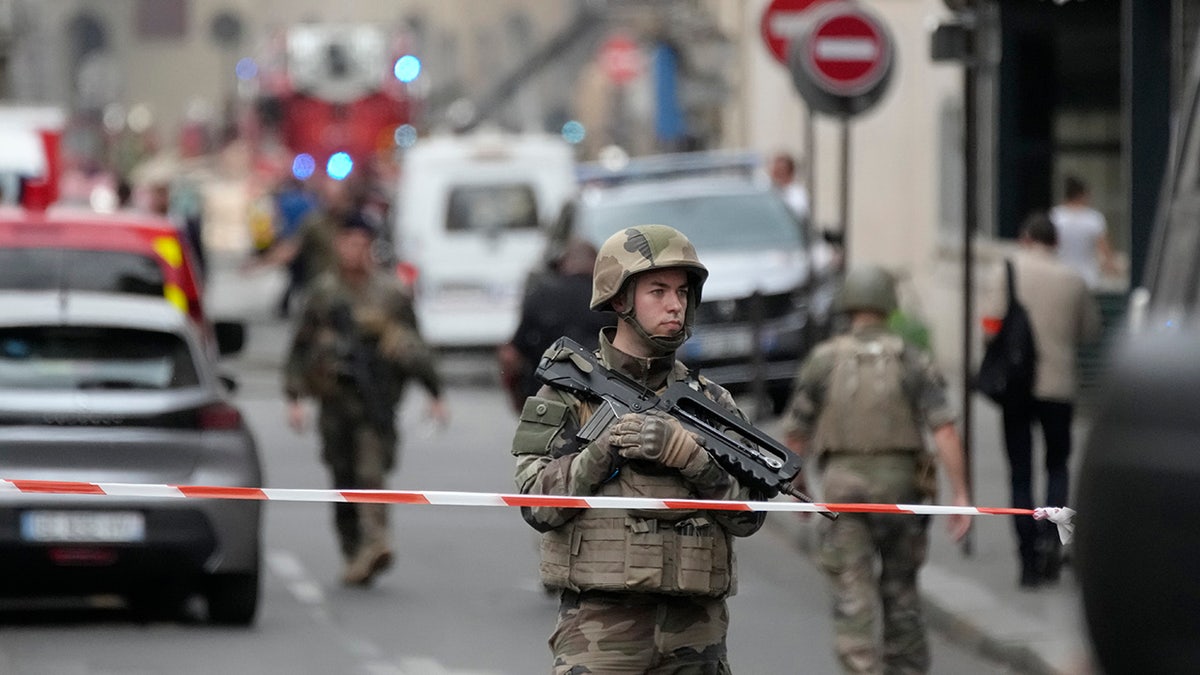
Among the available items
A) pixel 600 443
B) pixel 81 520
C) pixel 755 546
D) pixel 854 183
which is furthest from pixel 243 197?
pixel 600 443

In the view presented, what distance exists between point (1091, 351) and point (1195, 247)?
1465cm

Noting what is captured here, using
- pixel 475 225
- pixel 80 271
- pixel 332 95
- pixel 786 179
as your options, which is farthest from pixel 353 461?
pixel 332 95

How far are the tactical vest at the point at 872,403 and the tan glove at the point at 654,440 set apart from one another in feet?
11.1

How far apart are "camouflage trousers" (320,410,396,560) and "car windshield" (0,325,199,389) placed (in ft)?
6.26

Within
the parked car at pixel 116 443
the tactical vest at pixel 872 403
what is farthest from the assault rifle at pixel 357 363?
the tactical vest at pixel 872 403

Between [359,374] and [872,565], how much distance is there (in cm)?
417

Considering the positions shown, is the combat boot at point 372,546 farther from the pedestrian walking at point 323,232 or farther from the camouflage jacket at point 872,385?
the pedestrian walking at point 323,232

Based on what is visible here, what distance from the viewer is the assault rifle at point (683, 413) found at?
5668mm

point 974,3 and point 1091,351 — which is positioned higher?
point 974,3

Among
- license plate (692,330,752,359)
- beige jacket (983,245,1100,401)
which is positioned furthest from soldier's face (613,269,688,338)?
license plate (692,330,752,359)

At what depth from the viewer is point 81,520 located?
1059 cm

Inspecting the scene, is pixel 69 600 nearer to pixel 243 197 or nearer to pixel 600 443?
pixel 600 443

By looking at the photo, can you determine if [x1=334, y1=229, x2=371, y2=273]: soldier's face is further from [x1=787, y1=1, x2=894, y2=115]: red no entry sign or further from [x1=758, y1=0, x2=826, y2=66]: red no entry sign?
[x1=758, y1=0, x2=826, y2=66]: red no entry sign

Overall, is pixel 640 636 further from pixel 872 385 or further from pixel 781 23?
pixel 781 23
